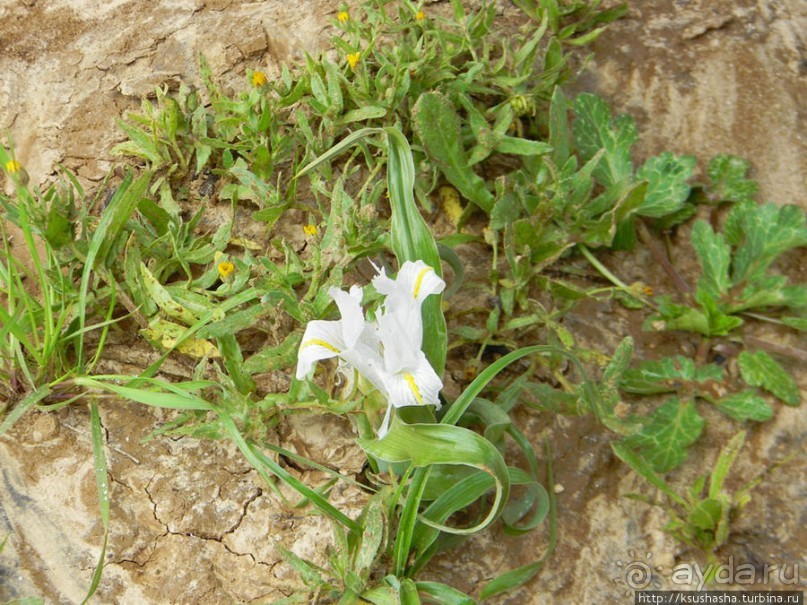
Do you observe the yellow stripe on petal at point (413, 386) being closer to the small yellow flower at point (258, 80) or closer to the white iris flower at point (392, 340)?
the white iris flower at point (392, 340)

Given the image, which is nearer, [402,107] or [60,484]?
[60,484]

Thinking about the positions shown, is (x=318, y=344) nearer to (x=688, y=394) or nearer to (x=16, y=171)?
(x=16, y=171)

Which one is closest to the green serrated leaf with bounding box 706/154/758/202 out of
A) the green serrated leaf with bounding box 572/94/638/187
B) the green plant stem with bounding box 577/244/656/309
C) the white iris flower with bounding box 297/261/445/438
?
the green serrated leaf with bounding box 572/94/638/187

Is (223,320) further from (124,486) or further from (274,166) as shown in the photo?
(274,166)

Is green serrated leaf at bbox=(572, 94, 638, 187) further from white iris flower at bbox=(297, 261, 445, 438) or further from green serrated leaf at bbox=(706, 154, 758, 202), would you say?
white iris flower at bbox=(297, 261, 445, 438)

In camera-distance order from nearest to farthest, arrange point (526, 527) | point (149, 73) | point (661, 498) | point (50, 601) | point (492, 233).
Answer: point (50, 601), point (526, 527), point (661, 498), point (492, 233), point (149, 73)

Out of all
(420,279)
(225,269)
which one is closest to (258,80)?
(225,269)

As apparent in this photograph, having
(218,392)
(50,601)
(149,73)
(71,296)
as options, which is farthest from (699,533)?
(149,73)

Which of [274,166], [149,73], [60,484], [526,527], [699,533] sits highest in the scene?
[149,73]

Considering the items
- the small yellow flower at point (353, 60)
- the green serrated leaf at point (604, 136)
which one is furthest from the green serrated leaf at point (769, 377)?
the small yellow flower at point (353, 60)
